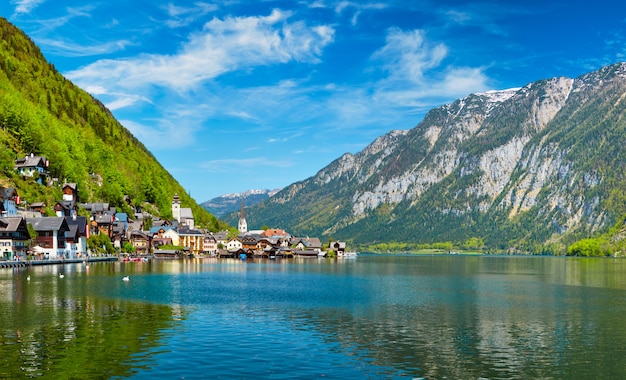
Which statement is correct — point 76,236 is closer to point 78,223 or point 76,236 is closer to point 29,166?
point 78,223

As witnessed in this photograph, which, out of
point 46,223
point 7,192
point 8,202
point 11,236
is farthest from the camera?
point 46,223

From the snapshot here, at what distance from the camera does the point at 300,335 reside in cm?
5178

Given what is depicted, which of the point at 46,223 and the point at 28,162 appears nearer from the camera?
the point at 46,223

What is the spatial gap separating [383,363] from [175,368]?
45.7 ft

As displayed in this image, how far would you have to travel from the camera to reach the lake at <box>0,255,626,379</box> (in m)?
39.2

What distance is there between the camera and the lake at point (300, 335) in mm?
39156

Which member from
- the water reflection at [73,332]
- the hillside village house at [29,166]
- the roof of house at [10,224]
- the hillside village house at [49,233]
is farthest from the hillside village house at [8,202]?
the water reflection at [73,332]

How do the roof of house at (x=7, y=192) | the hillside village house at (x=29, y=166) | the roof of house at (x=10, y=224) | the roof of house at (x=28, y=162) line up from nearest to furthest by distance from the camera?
the roof of house at (x=10, y=224)
the roof of house at (x=7, y=192)
the hillside village house at (x=29, y=166)
the roof of house at (x=28, y=162)

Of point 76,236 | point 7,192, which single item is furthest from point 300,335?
point 76,236

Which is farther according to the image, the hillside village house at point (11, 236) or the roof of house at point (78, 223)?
the roof of house at point (78, 223)

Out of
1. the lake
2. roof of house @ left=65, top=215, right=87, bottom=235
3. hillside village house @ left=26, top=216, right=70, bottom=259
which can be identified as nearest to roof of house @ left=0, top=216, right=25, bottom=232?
hillside village house @ left=26, top=216, right=70, bottom=259

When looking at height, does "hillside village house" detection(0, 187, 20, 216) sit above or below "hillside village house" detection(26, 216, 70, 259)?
above

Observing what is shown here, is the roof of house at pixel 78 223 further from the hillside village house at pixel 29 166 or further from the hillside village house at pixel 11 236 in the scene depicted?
the hillside village house at pixel 11 236

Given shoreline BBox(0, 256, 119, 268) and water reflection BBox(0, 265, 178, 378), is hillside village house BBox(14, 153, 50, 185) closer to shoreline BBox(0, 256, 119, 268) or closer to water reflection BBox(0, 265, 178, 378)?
shoreline BBox(0, 256, 119, 268)
